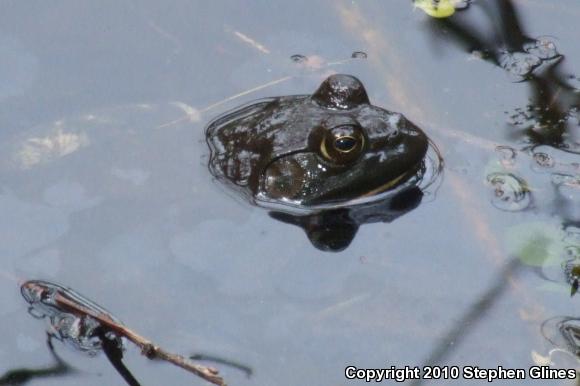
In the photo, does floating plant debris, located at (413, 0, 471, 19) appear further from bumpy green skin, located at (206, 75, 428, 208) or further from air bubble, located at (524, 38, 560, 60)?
bumpy green skin, located at (206, 75, 428, 208)

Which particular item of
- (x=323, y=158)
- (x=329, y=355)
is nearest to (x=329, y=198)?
(x=323, y=158)

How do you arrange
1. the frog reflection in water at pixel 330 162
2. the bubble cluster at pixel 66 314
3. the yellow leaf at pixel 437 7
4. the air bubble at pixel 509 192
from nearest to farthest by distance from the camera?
the bubble cluster at pixel 66 314 < the frog reflection in water at pixel 330 162 < the air bubble at pixel 509 192 < the yellow leaf at pixel 437 7

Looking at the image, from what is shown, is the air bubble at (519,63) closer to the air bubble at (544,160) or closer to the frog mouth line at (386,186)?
the air bubble at (544,160)

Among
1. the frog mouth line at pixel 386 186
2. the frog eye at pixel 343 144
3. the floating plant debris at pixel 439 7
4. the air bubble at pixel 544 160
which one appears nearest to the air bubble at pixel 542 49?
the floating plant debris at pixel 439 7

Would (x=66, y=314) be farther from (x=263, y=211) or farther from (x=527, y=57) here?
(x=527, y=57)

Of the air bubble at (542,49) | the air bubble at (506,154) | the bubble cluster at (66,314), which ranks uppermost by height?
the bubble cluster at (66,314)

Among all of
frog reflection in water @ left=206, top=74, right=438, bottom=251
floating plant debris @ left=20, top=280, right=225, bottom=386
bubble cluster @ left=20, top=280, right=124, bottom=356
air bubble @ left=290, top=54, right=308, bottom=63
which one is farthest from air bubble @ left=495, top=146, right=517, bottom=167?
bubble cluster @ left=20, top=280, right=124, bottom=356

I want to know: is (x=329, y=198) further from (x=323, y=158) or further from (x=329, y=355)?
(x=329, y=355)

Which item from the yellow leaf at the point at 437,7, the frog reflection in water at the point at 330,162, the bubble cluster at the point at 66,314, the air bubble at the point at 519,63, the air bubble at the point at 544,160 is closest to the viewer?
the bubble cluster at the point at 66,314
